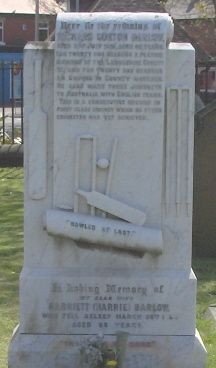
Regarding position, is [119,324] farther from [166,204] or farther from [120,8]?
[120,8]

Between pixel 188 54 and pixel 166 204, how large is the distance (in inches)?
34.7

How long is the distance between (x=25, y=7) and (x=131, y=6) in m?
11.7

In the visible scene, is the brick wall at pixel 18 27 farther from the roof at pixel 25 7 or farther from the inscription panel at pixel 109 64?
the inscription panel at pixel 109 64

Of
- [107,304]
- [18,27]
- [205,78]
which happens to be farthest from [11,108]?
[18,27]

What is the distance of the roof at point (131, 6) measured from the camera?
35.6m

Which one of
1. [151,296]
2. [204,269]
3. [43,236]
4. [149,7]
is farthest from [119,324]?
[149,7]

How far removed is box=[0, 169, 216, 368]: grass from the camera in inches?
231

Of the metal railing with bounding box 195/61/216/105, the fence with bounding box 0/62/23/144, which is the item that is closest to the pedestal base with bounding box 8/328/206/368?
the metal railing with bounding box 195/61/216/105

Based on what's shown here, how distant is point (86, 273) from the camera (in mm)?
4867

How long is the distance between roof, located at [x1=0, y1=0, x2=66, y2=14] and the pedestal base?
41.1 m

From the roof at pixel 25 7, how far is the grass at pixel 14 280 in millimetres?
35206

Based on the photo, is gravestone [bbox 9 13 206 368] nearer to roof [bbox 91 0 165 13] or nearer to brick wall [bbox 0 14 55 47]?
roof [bbox 91 0 165 13]

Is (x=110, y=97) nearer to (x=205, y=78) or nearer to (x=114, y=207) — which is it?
(x=114, y=207)

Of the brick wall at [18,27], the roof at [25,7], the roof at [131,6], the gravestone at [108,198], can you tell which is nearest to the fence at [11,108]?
the gravestone at [108,198]
